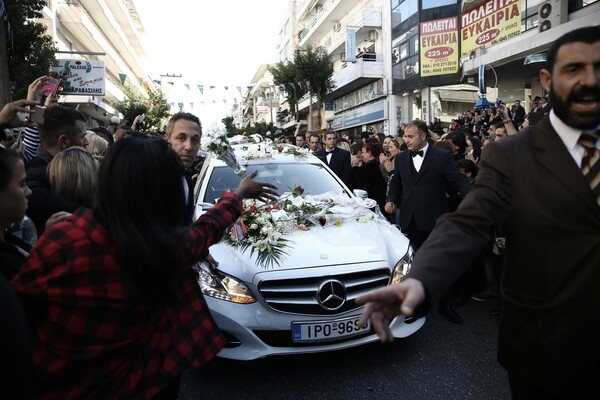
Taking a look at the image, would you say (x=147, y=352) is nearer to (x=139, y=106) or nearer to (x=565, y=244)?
(x=565, y=244)

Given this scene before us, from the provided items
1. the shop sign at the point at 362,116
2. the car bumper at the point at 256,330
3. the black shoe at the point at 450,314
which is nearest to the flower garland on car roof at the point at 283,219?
the car bumper at the point at 256,330

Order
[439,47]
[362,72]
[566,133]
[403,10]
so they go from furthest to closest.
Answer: [362,72] < [403,10] < [439,47] < [566,133]

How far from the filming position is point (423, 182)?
4785 mm

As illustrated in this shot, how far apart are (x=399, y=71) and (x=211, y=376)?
25339 millimetres

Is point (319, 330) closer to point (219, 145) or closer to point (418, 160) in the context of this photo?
point (219, 145)

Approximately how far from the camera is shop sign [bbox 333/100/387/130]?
28.0 metres

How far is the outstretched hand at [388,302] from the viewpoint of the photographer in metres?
1.29

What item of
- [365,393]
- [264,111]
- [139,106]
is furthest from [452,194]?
[264,111]

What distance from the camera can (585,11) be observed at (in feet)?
41.7

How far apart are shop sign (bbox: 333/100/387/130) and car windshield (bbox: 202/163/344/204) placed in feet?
A: 76.6

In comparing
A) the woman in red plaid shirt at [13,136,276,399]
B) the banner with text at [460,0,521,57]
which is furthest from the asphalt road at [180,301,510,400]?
the banner with text at [460,0,521,57]

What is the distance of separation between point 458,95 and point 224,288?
1027 inches

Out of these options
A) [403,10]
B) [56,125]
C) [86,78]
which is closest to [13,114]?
[56,125]

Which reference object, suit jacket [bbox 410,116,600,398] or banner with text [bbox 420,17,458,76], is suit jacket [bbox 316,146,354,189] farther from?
banner with text [bbox 420,17,458,76]
